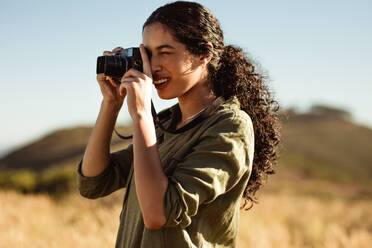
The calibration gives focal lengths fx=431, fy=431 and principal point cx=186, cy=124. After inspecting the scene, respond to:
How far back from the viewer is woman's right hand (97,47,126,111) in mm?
1942

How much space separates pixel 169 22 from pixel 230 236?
34.4 inches

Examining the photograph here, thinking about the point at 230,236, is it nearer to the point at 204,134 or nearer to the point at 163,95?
the point at 204,134

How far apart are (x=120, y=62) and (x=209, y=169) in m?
0.63

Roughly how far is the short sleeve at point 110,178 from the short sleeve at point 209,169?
566mm

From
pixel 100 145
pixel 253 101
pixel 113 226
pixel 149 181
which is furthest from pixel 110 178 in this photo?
pixel 113 226

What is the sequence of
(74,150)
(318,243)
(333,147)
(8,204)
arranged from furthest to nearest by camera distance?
(333,147) < (74,150) < (8,204) < (318,243)

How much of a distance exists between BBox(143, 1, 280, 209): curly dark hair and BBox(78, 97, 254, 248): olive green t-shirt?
167 millimetres

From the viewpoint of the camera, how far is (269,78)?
7.07 feet

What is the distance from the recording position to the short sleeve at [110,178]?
198cm

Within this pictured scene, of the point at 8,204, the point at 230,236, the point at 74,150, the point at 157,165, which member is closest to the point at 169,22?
the point at 157,165

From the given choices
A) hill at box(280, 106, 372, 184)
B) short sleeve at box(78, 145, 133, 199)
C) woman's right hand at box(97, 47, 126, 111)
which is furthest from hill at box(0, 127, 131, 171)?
woman's right hand at box(97, 47, 126, 111)

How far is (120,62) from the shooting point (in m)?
1.77

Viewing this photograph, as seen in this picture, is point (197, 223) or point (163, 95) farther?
point (163, 95)

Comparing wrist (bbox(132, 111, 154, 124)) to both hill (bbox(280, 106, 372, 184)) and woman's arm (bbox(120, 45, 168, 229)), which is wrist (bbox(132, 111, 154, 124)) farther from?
hill (bbox(280, 106, 372, 184))
